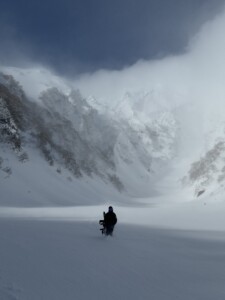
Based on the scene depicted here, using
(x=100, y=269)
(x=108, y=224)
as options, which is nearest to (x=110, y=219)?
(x=108, y=224)

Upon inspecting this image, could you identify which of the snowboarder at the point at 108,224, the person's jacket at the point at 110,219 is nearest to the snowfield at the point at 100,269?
the snowboarder at the point at 108,224

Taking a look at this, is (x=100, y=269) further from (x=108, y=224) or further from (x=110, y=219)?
(x=110, y=219)

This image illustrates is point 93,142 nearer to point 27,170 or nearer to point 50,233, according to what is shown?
point 27,170

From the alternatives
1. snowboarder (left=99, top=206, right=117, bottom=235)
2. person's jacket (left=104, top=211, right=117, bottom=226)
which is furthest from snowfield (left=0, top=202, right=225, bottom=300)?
person's jacket (left=104, top=211, right=117, bottom=226)

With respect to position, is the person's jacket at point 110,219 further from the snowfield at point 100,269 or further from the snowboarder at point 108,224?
the snowfield at point 100,269

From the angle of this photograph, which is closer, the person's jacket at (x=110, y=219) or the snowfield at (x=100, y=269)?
the snowfield at (x=100, y=269)

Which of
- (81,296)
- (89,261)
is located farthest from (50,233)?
(81,296)

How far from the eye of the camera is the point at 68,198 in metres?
64.6

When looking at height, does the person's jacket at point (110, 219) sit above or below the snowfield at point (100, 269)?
above

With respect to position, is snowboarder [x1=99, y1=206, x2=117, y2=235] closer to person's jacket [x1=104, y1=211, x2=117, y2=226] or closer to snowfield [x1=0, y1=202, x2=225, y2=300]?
person's jacket [x1=104, y1=211, x2=117, y2=226]

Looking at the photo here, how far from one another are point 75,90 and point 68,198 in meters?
112

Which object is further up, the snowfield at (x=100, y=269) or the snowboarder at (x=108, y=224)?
the snowboarder at (x=108, y=224)

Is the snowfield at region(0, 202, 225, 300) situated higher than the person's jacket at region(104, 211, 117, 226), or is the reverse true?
the person's jacket at region(104, 211, 117, 226)

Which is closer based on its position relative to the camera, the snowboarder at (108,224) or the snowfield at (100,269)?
the snowfield at (100,269)
